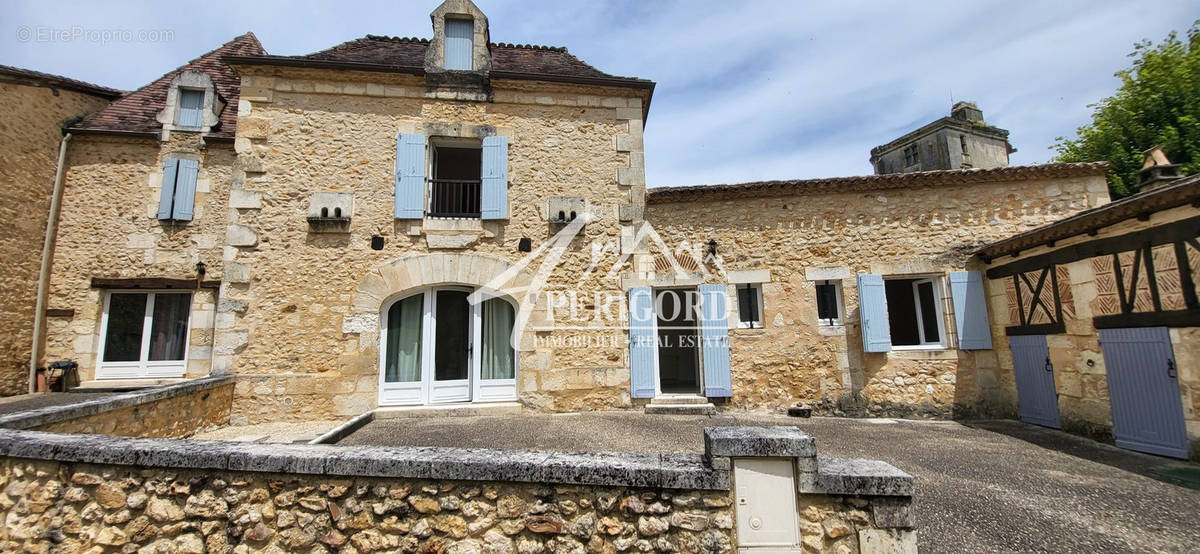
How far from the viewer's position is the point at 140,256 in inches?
267

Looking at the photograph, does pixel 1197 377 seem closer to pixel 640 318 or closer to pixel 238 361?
pixel 640 318

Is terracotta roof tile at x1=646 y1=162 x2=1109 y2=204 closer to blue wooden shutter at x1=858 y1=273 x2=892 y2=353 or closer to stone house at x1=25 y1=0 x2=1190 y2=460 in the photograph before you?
stone house at x1=25 y1=0 x2=1190 y2=460

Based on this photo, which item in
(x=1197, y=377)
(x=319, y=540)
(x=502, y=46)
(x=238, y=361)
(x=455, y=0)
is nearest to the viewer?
(x=319, y=540)

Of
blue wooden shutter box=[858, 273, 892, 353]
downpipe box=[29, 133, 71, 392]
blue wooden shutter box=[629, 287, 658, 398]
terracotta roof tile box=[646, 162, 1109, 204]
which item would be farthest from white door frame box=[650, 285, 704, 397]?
downpipe box=[29, 133, 71, 392]

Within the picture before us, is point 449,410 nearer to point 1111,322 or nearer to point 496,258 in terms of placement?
→ point 496,258

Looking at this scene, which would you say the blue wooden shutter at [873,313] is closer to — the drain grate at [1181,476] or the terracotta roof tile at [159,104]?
the drain grate at [1181,476]

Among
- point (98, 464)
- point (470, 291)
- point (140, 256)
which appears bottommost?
point (98, 464)

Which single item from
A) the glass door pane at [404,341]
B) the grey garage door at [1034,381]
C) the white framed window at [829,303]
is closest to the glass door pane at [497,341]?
the glass door pane at [404,341]

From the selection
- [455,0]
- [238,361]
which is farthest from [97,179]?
[455,0]

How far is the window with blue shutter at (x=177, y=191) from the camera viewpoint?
6898 mm

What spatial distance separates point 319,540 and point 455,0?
695cm

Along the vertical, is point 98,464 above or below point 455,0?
below

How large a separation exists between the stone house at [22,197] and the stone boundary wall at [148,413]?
3693mm

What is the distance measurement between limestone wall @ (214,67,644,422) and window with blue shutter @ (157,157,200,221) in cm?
186
